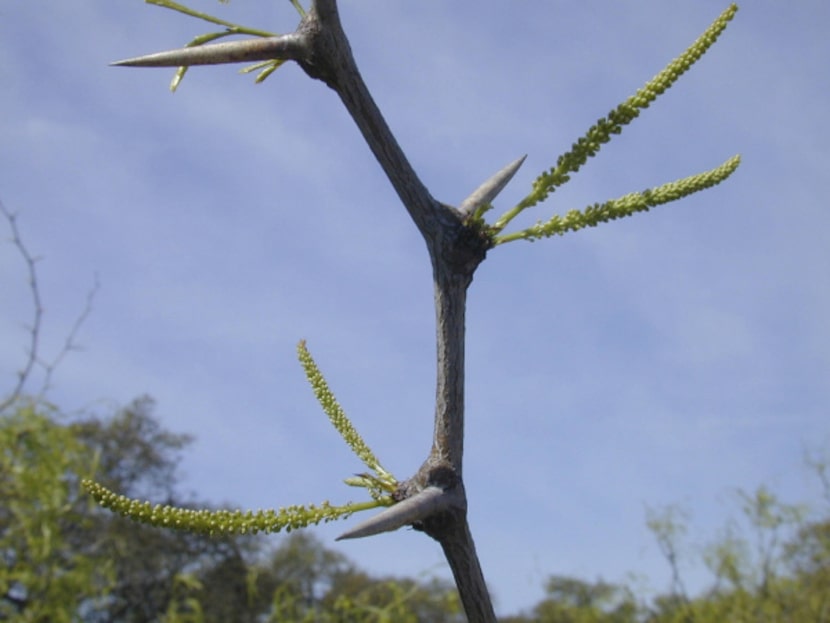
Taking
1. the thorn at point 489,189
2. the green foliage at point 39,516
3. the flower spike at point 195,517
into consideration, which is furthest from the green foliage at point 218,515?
the green foliage at point 39,516

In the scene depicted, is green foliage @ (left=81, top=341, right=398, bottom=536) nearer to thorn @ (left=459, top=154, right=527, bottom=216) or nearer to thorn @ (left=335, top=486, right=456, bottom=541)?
thorn @ (left=335, top=486, right=456, bottom=541)

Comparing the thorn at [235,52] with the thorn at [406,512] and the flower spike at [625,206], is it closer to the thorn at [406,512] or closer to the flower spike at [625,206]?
the flower spike at [625,206]

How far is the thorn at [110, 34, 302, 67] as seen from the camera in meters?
0.83

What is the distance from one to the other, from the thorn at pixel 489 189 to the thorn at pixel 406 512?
319mm

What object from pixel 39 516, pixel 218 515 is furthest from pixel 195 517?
pixel 39 516

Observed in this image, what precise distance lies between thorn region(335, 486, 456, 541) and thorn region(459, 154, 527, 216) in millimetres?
319

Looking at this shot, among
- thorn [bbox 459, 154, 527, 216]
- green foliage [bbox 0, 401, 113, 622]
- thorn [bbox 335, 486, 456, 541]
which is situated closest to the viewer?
thorn [bbox 335, 486, 456, 541]

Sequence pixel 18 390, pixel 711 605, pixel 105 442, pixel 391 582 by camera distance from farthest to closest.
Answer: pixel 105 442, pixel 711 605, pixel 391 582, pixel 18 390

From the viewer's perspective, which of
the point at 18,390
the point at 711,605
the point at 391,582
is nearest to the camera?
the point at 18,390

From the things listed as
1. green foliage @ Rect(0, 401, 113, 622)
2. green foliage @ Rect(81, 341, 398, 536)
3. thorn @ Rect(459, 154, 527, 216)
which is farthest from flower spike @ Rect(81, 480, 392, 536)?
green foliage @ Rect(0, 401, 113, 622)

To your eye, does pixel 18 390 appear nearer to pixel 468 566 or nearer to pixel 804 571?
pixel 468 566

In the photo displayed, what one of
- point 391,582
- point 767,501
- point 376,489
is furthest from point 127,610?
point 376,489

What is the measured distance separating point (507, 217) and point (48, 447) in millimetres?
3672

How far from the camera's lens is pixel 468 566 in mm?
840
